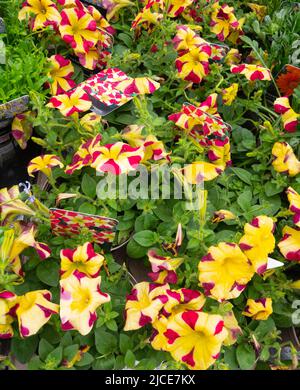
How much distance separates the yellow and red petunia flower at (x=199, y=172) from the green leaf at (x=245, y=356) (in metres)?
0.36

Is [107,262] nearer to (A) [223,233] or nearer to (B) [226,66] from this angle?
(A) [223,233]

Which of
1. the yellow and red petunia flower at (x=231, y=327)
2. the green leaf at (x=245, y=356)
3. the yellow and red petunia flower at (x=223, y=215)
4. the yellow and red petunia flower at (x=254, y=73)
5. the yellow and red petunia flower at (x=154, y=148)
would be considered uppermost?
the yellow and red petunia flower at (x=254, y=73)

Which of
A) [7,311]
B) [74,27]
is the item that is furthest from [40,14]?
[7,311]

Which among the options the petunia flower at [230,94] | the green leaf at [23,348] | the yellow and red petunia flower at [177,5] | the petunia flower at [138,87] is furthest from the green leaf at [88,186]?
the yellow and red petunia flower at [177,5]

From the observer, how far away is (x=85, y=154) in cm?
97

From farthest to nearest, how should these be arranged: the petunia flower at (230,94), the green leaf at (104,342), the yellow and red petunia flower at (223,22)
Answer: the yellow and red petunia flower at (223,22) → the petunia flower at (230,94) → the green leaf at (104,342)

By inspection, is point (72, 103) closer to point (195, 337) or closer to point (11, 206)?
point (11, 206)

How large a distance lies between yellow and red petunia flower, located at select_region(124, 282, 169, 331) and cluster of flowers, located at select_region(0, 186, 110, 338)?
0.25 feet

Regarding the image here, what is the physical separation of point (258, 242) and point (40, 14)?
921 mm

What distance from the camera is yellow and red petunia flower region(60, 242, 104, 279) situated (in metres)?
0.82

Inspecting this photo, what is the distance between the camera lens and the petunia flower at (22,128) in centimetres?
110

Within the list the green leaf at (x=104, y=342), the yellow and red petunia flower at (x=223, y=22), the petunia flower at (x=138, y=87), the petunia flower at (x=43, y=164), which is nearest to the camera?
the green leaf at (x=104, y=342)

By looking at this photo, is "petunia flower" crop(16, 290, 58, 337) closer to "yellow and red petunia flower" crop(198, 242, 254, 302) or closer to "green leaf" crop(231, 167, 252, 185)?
"yellow and red petunia flower" crop(198, 242, 254, 302)

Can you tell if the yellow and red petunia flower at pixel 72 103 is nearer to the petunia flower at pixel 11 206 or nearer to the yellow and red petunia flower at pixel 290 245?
the petunia flower at pixel 11 206
